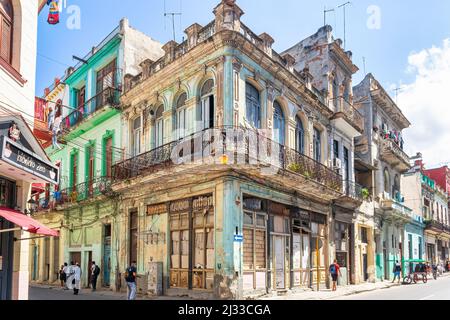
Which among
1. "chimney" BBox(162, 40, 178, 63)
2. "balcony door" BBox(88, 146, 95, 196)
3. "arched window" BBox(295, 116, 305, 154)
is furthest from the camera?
"balcony door" BBox(88, 146, 95, 196)

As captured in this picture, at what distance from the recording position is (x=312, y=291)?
18.9 metres

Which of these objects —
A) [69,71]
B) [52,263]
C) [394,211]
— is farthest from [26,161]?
[394,211]

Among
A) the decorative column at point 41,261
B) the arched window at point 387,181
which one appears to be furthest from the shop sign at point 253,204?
the arched window at point 387,181

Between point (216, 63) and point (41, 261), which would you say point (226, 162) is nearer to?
point (216, 63)

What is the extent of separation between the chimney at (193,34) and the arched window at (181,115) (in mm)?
1876

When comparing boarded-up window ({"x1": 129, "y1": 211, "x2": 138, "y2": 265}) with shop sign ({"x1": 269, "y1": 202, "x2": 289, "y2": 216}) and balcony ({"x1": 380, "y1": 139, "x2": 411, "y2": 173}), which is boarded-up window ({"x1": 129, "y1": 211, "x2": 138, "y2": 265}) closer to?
shop sign ({"x1": 269, "y1": 202, "x2": 289, "y2": 216})

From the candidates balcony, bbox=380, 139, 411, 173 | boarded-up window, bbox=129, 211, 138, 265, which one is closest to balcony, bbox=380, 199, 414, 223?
balcony, bbox=380, 139, 411, 173

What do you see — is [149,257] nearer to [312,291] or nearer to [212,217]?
[212,217]

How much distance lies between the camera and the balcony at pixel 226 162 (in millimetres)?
14891

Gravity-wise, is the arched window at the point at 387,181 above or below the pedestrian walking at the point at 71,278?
above

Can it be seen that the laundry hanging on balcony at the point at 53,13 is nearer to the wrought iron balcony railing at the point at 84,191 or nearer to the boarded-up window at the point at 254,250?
the wrought iron balcony railing at the point at 84,191

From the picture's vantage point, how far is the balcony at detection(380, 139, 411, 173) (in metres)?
29.9

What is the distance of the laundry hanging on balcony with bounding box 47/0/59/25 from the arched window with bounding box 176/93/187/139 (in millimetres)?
5304

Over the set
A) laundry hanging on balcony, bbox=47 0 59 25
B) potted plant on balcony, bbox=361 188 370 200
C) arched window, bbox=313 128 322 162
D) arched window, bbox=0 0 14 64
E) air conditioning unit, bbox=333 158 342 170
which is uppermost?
laundry hanging on balcony, bbox=47 0 59 25
